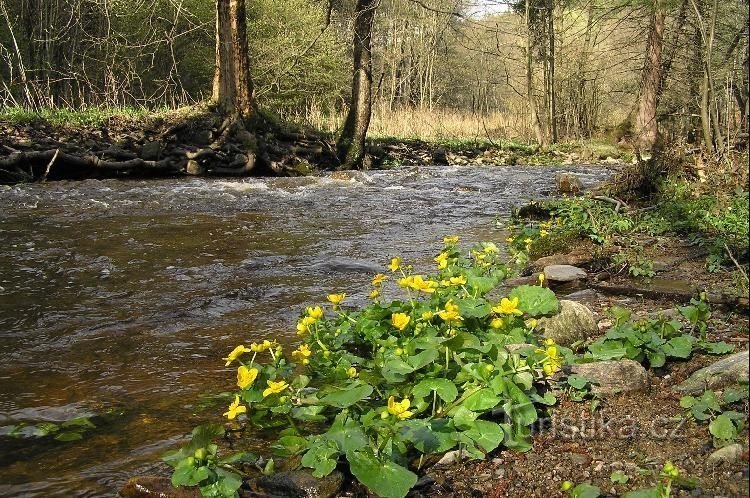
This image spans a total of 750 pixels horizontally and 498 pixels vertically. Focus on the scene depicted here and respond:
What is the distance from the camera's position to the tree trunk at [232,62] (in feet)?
39.6

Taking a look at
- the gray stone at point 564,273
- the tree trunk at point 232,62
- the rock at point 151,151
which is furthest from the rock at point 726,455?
the tree trunk at point 232,62

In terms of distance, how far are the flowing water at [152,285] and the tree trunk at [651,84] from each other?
6.18m

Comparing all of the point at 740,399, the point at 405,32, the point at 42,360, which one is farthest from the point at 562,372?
the point at 405,32

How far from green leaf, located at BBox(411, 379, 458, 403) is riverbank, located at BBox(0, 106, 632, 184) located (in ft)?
29.3

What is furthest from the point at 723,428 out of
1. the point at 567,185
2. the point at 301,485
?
the point at 567,185

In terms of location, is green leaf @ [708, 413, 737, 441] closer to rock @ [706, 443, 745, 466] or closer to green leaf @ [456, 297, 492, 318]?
rock @ [706, 443, 745, 466]

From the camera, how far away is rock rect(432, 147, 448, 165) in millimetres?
15594

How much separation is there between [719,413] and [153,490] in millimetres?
1675

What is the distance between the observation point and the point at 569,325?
2.72 metres

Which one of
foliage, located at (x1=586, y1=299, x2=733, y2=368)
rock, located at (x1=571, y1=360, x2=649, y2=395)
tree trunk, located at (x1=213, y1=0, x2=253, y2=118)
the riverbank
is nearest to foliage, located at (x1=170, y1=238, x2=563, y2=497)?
rock, located at (x1=571, y1=360, x2=649, y2=395)

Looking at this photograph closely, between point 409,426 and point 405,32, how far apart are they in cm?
2899

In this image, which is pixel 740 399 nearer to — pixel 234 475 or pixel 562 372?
pixel 562 372

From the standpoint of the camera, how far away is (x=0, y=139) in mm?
9656

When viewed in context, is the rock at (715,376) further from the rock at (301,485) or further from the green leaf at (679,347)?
the rock at (301,485)
